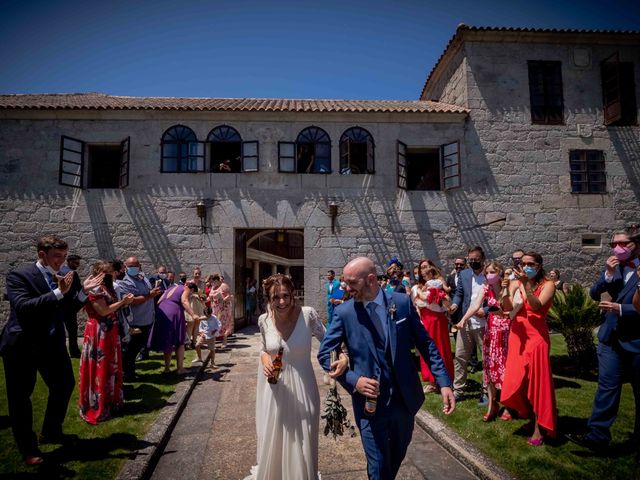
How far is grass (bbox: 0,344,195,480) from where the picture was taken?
3354 mm

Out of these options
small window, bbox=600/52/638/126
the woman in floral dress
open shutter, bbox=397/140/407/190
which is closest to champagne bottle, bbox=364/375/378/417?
the woman in floral dress

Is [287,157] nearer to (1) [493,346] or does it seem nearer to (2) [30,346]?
(1) [493,346]

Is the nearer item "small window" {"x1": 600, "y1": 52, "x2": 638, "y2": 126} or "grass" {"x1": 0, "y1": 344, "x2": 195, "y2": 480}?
"grass" {"x1": 0, "y1": 344, "x2": 195, "y2": 480}

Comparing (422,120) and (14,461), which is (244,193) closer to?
(422,120)

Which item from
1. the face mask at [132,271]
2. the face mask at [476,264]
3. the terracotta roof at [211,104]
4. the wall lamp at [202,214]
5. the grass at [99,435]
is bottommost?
the grass at [99,435]

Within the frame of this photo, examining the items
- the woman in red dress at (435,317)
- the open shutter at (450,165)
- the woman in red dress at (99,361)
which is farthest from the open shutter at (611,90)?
the woman in red dress at (99,361)

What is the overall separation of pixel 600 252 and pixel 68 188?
59.2ft

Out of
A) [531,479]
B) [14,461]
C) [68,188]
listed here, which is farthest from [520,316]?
[68,188]

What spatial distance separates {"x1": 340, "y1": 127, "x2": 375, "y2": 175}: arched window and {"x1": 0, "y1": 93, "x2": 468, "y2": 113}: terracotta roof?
30.1 inches

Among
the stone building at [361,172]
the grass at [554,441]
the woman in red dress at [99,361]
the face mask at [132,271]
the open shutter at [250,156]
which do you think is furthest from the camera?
the open shutter at [250,156]

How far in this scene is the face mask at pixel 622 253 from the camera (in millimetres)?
3699

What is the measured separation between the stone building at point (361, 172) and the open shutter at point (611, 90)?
45 mm

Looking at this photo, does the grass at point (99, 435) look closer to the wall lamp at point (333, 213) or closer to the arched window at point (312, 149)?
the wall lamp at point (333, 213)

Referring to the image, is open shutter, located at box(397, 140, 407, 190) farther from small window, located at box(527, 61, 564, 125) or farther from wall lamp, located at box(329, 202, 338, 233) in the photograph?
small window, located at box(527, 61, 564, 125)
